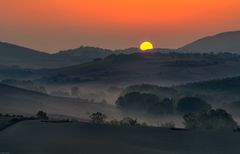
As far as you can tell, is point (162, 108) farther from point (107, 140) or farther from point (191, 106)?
point (107, 140)

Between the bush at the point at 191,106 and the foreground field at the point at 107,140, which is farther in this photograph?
the bush at the point at 191,106

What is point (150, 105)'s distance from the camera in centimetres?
18900

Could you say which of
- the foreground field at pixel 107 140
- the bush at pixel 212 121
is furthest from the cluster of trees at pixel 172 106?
the foreground field at pixel 107 140

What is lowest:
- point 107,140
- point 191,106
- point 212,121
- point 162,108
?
point 107,140

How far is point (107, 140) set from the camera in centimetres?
5897

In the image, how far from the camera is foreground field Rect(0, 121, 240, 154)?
51688 millimetres

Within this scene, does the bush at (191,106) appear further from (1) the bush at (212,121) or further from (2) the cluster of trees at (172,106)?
(1) the bush at (212,121)

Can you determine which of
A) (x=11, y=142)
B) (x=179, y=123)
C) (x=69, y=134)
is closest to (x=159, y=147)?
(x=69, y=134)

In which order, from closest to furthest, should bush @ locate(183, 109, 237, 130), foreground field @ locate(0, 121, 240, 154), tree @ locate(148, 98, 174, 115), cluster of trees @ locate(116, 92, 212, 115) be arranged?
foreground field @ locate(0, 121, 240, 154) → bush @ locate(183, 109, 237, 130) → tree @ locate(148, 98, 174, 115) → cluster of trees @ locate(116, 92, 212, 115)

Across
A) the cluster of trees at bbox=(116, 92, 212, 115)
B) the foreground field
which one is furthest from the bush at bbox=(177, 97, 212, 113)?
the foreground field

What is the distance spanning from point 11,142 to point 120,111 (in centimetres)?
14619

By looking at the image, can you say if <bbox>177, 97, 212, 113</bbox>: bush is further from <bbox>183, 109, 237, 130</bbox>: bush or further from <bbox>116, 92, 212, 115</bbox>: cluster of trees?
<bbox>183, 109, 237, 130</bbox>: bush

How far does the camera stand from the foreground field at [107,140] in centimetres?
5169

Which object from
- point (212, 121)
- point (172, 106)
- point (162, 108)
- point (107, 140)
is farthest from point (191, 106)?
point (107, 140)
